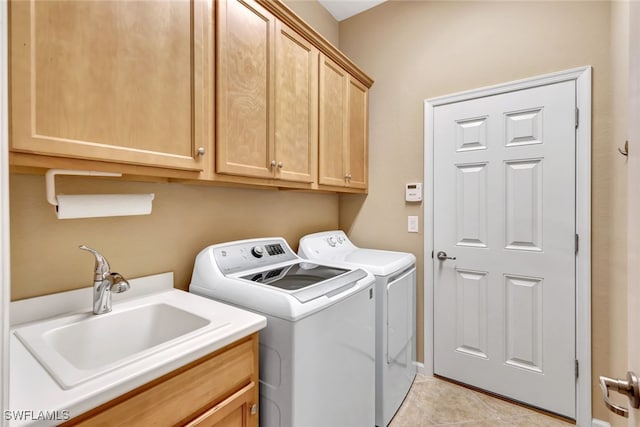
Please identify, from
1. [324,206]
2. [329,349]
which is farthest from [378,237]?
[329,349]

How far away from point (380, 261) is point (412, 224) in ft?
1.93

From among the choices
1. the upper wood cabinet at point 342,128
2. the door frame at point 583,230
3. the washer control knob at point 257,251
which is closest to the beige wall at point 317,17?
the upper wood cabinet at point 342,128

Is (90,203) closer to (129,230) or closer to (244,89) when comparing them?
(129,230)

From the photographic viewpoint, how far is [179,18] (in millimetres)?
1116

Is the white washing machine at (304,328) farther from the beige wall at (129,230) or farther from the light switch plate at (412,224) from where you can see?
the light switch plate at (412,224)

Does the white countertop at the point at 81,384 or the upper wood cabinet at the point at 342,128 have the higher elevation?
the upper wood cabinet at the point at 342,128

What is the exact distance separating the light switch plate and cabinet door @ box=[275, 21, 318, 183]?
931 millimetres

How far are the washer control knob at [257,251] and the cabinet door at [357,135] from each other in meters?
0.86

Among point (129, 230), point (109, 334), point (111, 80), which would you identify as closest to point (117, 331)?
point (109, 334)

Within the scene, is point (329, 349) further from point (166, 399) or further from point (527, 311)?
point (527, 311)

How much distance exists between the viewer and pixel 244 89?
4.53ft

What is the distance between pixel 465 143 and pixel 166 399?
7.21 feet

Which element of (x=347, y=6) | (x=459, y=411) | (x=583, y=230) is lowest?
(x=459, y=411)

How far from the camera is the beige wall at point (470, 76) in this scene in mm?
1692
